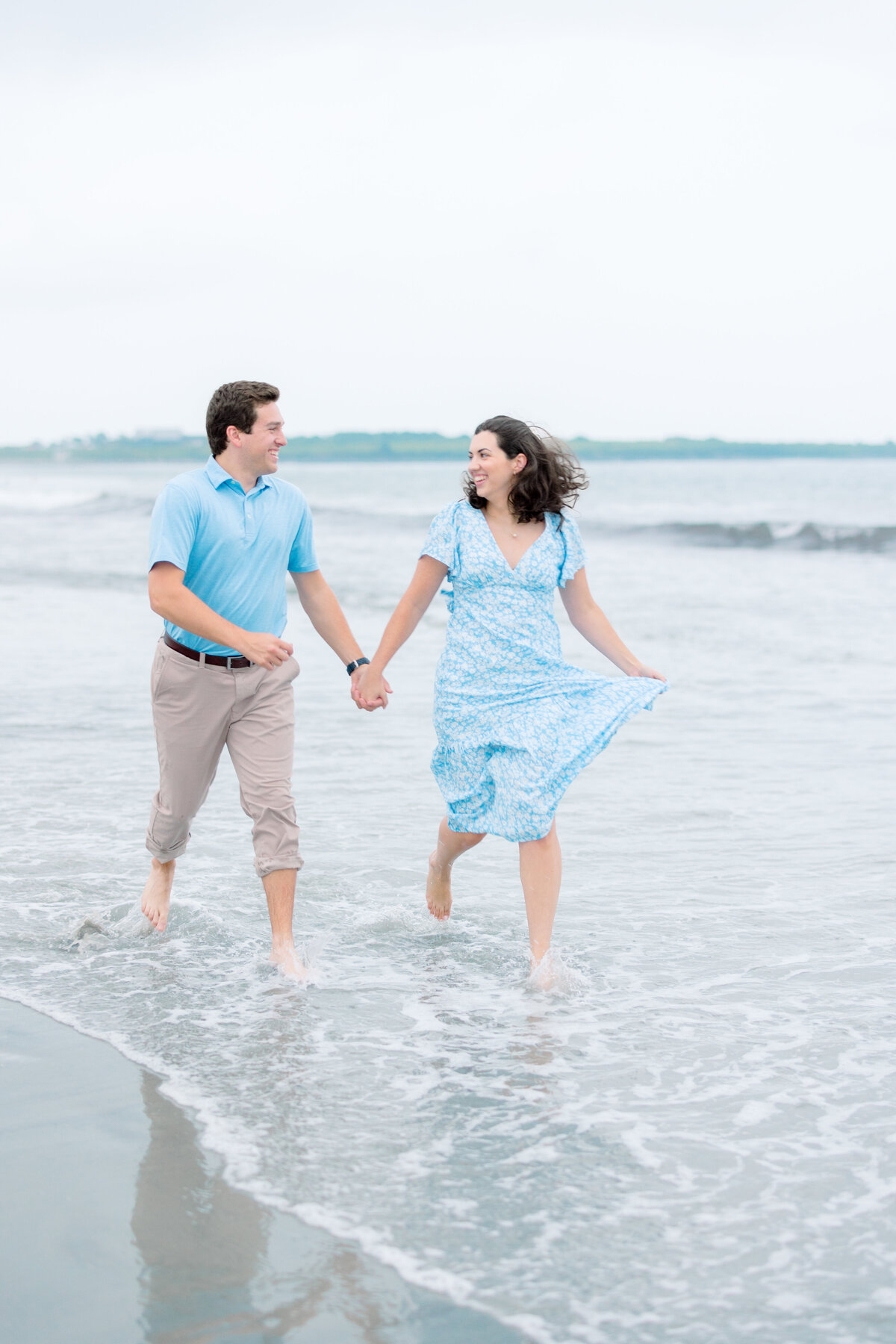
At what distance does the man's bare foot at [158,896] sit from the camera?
525cm

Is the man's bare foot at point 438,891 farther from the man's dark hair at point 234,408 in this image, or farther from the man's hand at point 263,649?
the man's dark hair at point 234,408

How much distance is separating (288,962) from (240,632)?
3.99 feet

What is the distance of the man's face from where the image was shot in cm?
464

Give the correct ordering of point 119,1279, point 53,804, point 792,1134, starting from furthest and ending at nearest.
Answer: point 53,804 < point 792,1134 < point 119,1279

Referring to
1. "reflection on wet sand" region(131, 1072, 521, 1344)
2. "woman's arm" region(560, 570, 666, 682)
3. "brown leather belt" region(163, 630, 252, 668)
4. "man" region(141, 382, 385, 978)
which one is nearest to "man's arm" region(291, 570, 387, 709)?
"man" region(141, 382, 385, 978)

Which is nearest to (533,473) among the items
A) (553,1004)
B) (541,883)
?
(541,883)

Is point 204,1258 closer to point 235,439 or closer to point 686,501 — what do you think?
point 235,439

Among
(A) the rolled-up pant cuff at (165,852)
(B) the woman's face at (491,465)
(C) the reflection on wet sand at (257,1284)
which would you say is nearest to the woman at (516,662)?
Result: (B) the woman's face at (491,465)

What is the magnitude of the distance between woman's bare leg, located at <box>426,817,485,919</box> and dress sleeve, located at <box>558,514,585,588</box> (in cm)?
103

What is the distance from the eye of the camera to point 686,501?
204 feet

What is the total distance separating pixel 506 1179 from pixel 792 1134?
82 centimetres

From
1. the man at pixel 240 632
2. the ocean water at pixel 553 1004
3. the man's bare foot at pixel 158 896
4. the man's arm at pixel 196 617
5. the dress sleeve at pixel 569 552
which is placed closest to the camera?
the ocean water at pixel 553 1004

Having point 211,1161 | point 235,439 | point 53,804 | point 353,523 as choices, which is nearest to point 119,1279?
point 211,1161

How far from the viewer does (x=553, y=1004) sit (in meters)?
4.59
